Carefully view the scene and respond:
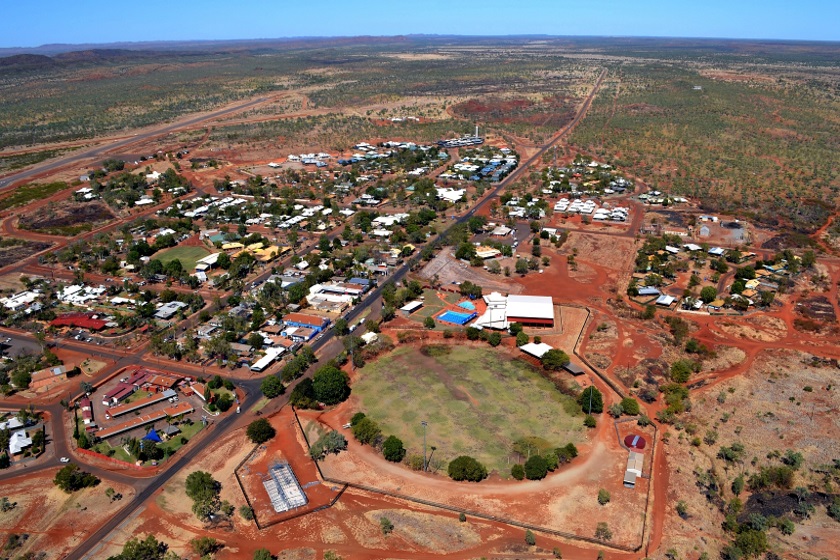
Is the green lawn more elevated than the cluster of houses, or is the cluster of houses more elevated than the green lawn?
the cluster of houses

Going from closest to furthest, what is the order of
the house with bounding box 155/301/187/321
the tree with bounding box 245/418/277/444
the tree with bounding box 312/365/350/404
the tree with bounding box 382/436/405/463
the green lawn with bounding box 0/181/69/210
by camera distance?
the tree with bounding box 382/436/405/463
the tree with bounding box 245/418/277/444
the tree with bounding box 312/365/350/404
the house with bounding box 155/301/187/321
the green lawn with bounding box 0/181/69/210

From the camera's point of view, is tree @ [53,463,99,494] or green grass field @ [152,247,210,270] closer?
tree @ [53,463,99,494]

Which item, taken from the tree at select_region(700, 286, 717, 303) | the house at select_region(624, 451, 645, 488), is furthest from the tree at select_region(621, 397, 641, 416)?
the tree at select_region(700, 286, 717, 303)

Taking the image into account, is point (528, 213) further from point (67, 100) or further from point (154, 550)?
point (67, 100)

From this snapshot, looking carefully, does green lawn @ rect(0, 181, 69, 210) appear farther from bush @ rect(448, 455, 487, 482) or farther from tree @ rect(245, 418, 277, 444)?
bush @ rect(448, 455, 487, 482)

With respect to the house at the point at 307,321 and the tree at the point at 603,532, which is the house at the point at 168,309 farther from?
the tree at the point at 603,532

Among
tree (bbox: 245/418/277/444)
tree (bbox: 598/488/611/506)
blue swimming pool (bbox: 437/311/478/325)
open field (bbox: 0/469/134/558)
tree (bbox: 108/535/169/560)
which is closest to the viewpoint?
tree (bbox: 108/535/169/560)

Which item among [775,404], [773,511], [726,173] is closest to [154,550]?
[773,511]
